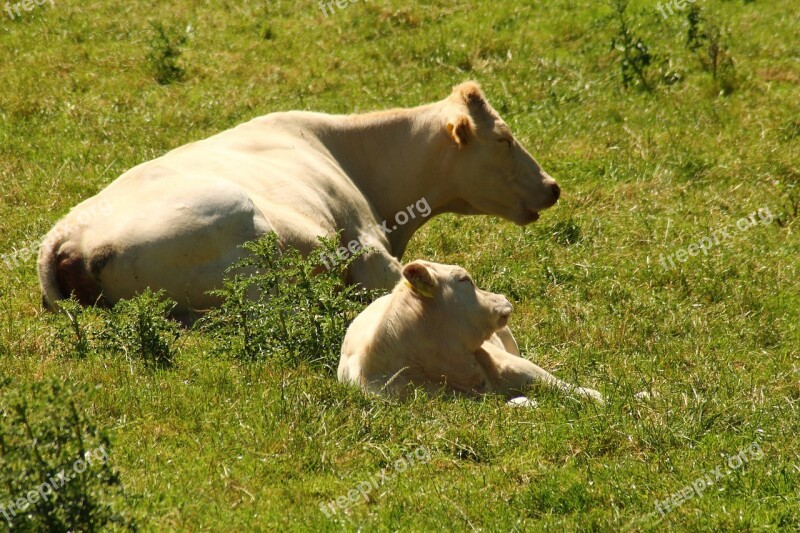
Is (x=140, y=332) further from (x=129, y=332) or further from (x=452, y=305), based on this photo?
(x=452, y=305)

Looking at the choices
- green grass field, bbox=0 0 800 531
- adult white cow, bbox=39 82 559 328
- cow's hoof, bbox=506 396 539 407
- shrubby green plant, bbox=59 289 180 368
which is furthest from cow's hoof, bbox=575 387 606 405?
adult white cow, bbox=39 82 559 328

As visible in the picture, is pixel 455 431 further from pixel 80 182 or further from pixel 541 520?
pixel 80 182

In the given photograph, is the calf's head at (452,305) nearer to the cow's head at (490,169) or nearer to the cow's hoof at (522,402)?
the cow's hoof at (522,402)

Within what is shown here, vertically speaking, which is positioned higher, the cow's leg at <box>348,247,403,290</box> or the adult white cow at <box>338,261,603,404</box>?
the adult white cow at <box>338,261,603,404</box>

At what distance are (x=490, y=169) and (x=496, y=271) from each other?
1048 millimetres

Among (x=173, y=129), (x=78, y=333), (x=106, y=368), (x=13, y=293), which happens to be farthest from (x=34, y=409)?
(x=173, y=129)

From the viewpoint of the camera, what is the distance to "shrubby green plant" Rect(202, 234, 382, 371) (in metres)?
7.84

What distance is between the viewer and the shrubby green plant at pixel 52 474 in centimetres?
501

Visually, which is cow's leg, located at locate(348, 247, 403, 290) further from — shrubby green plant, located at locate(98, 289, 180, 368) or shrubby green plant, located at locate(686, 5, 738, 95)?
shrubby green plant, located at locate(686, 5, 738, 95)

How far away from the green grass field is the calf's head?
64cm

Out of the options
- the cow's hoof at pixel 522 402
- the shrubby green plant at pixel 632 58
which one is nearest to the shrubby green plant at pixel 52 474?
the cow's hoof at pixel 522 402

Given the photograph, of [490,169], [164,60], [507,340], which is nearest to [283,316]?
[507,340]

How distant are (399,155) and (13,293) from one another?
3606 mm

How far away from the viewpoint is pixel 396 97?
15.1 m
